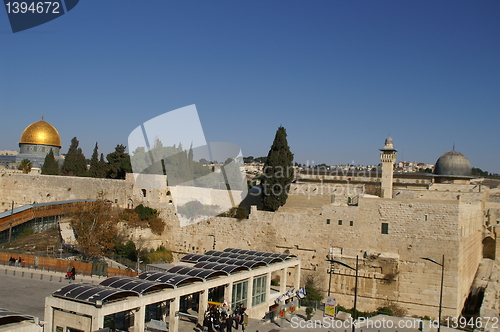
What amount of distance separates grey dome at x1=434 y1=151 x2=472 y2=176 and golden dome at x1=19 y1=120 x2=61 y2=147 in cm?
3970

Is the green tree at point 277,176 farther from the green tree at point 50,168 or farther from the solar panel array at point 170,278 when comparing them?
the green tree at point 50,168

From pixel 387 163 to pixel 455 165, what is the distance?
13398mm

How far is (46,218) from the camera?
2758cm

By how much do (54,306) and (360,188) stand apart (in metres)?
21.6

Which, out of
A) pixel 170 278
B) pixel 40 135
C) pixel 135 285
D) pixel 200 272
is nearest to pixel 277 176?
pixel 200 272

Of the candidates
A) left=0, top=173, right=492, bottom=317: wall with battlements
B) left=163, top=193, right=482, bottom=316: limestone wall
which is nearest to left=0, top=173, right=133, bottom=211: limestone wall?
left=0, top=173, right=492, bottom=317: wall with battlements

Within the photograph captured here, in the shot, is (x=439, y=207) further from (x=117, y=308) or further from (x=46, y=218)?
(x=46, y=218)

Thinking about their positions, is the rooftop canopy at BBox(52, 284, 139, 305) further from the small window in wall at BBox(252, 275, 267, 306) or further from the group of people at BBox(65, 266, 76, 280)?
the group of people at BBox(65, 266, 76, 280)

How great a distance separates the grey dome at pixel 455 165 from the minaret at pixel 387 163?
12814 mm

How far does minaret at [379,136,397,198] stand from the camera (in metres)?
25.0

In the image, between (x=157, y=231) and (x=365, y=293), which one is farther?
(x=157, y=231)

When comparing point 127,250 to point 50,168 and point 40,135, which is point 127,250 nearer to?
point 50,168

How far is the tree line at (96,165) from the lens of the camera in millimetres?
35281

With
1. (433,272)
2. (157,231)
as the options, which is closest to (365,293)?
(433,272)
